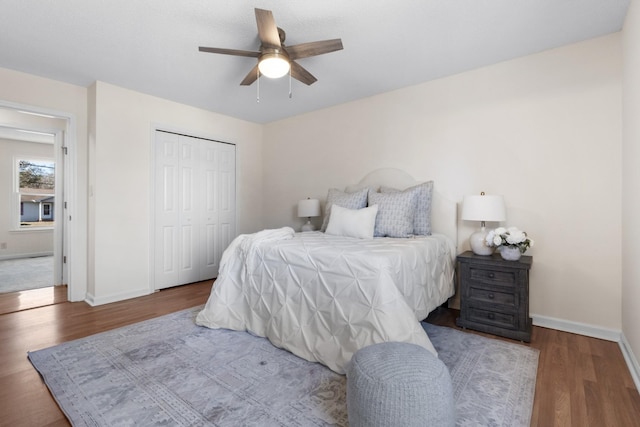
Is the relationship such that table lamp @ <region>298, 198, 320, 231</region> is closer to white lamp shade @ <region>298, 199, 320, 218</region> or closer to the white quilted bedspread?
white lamp shade @ <region>298, 199, 320, 218</region>

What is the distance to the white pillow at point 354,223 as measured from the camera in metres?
2.82

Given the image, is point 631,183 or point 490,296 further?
point 490,296

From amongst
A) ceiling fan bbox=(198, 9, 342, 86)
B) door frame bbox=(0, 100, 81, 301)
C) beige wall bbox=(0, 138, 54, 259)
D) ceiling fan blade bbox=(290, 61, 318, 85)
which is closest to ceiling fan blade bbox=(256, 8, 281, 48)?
ceiling fan bbox=(198, 9, 342, 86)

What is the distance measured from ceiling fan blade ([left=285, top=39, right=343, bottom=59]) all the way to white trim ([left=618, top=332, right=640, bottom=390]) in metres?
2.66

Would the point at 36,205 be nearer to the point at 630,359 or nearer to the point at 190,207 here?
the point at 190,207

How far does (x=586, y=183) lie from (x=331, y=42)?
2.29 metres

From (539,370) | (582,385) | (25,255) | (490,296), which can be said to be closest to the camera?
(582,385)

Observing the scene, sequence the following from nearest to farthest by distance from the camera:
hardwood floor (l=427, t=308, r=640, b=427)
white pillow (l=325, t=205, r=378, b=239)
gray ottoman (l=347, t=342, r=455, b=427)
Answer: gray ottoman (l=347, t=342, r=455, b=427) < hardwood floor (l=427, t=308, r=640, b=427) < white pillow (l=325, t=205, r=378, b=239)

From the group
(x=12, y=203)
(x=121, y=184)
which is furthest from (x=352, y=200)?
(x=12, y=203)

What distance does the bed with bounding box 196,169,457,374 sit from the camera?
1770 millimetres

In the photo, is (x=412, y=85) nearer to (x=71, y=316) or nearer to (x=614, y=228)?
(x=614, y=228)

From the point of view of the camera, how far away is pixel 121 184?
339 cm

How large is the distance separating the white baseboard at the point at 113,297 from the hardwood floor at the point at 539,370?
94 millimetres

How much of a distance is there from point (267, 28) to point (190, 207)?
113 inches
